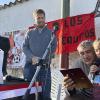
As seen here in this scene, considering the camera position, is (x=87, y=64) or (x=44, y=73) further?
(x=44, y=73)

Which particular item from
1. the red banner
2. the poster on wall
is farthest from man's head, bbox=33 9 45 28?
the poster on wall

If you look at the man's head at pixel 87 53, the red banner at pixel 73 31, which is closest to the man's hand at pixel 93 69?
the man's head at pixel 87 53

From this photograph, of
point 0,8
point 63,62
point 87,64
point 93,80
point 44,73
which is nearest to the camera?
point 93,80

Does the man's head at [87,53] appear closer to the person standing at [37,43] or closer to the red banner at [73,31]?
the person standing at [37,43]

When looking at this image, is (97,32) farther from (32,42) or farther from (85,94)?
(85,94)

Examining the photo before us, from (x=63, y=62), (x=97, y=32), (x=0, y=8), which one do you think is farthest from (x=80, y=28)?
(x=0, y=8)

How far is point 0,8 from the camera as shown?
9609 mm

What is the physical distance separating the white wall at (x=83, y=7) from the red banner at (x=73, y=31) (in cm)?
14

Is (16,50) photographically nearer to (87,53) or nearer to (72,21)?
(72,21)

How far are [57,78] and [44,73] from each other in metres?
1.51

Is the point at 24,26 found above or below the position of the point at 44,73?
above

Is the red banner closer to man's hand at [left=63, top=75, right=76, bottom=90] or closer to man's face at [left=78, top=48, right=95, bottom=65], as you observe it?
man's face at [left=78, top=48, right=95, bottom=65]

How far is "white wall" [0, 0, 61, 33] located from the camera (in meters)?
7.79

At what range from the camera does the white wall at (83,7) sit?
6738 mm
